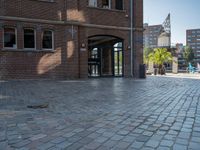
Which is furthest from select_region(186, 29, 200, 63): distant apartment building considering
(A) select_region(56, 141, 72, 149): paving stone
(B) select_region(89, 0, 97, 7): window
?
(A) select_region(56, 141, 72, 149): paving stone

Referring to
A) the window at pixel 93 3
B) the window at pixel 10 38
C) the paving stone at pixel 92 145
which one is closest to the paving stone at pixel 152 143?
the paving stone at pixel 92 145

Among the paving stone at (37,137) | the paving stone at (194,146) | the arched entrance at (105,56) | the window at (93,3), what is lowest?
the paving stone at (194,146)

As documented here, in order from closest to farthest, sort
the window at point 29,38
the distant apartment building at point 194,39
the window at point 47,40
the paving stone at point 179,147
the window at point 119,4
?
1. the paving stone at point 179,147
2. the window at point 29,38
3. the window at point 47,40
4. the window at point 119,4
5. the distant apartment building at point 194,39

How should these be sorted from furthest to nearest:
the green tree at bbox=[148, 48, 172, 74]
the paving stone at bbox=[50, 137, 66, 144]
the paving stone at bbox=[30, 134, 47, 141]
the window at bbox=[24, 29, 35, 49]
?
the green tree at bbox=[148, 48, 172, 74] < the window at bbox=[24, 29, 35, 49] < the paving stone at bbox=[30, 134, 47, 141] < the paving stone at bbox=[50, 137, 66, 144]

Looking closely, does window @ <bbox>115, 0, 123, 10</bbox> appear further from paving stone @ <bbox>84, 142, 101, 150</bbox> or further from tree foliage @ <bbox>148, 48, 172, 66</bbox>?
paving stone @ <bbox>84, 142, 101, 150</bbox>

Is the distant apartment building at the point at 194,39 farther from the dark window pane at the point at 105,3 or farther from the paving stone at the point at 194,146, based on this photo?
the paving stone at the point at 194,146

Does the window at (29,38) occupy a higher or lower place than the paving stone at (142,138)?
higher

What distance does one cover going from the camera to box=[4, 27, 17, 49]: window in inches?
624

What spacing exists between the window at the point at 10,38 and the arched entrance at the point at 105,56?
5.75m

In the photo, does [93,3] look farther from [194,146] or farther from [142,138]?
[194,146]

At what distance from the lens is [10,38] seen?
16.0 metres

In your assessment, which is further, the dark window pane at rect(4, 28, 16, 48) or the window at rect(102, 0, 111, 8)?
the window at rect(102, 0, 111, 8)

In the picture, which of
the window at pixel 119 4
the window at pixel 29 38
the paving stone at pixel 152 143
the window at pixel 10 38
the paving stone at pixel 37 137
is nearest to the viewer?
the paving stone at pixel 152 143

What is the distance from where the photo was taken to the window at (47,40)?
17.0m
